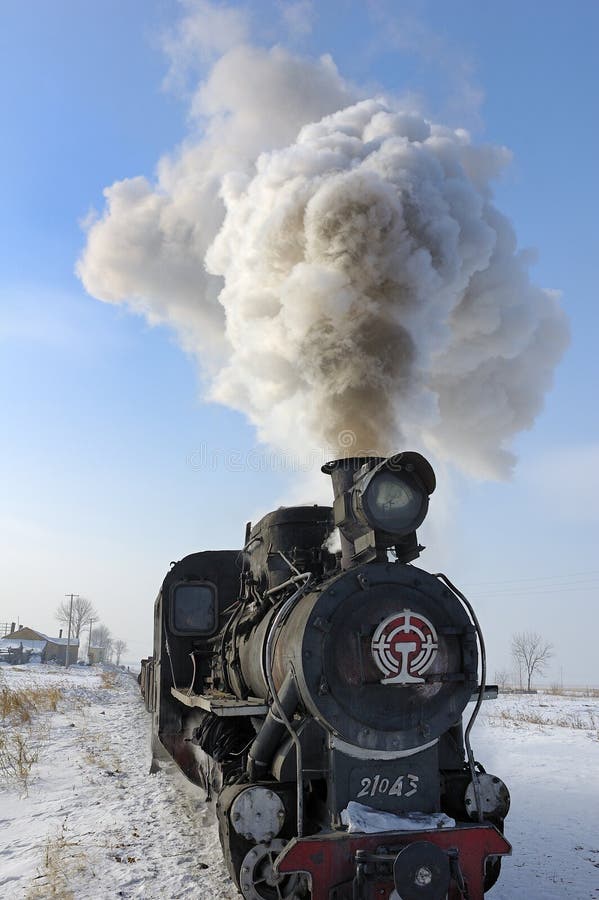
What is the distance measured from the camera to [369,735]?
387cm

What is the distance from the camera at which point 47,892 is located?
14.4 feet

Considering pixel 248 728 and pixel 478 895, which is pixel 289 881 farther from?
pixel 248 728

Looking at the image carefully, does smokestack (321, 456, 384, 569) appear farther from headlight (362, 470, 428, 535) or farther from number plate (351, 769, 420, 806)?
number plate (351, 769, 420, 806)

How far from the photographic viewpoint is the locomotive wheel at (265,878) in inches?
148

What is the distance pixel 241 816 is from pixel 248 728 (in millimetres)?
1631

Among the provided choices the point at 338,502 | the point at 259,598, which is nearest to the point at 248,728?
the point at 259,598

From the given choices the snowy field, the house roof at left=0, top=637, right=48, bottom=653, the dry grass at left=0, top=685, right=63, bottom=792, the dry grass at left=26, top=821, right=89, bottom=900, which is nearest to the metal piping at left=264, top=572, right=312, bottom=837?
the snowy field

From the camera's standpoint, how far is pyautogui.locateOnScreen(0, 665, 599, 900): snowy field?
466cm

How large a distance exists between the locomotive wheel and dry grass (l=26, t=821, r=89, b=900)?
131 cm

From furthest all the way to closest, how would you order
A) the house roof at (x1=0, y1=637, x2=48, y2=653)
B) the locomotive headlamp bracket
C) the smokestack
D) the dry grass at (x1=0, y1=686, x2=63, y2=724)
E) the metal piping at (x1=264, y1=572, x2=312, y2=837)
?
the house roof at (x1=0, y1=637, x2=48, y2=653), the dry grass at (x1=0, y1=686, x2=63, y2=724), the smokestack, the locomotive headlamp bracket, the metal piping at (x1=264, y1=572, x2=312, y2=837)

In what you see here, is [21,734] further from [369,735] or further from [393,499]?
[393,499]

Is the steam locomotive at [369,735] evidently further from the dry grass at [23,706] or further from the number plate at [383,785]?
the dry grass at [23,706]

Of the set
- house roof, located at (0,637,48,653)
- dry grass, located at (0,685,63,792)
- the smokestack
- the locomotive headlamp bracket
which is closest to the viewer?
the locomotive headlamp bracket

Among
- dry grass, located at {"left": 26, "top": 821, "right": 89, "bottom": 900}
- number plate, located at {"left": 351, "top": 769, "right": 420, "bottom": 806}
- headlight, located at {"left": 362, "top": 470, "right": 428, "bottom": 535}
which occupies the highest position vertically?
headlight, located at {"left": 362, "top": 470, "right": 428, "bottom": 535}
